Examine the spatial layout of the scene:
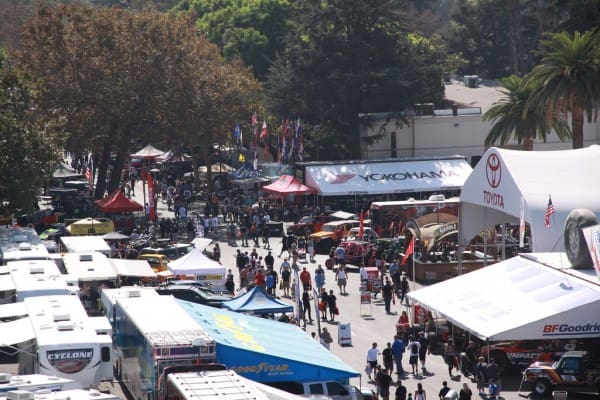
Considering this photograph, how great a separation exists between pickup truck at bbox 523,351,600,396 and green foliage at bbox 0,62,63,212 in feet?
83.6

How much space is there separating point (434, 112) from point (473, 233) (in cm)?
3085

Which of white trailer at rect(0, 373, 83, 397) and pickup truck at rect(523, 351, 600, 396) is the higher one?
white trailer at rect(0, 373, 83, 397)

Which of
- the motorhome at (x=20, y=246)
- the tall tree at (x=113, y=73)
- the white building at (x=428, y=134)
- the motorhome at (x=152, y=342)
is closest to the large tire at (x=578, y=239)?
the motorhome at (x=152, y=342)

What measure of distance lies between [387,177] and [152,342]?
40.0m

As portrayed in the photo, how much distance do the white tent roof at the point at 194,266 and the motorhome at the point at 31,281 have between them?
567 cm

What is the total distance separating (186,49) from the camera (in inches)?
2451

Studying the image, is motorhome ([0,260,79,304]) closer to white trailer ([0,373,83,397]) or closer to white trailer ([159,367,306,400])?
white trailer ([0,373,83,397])

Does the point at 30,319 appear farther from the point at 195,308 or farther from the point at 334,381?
the point at 334,381

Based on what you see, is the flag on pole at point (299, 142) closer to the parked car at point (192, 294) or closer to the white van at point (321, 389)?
the parked car at point (192, 294)

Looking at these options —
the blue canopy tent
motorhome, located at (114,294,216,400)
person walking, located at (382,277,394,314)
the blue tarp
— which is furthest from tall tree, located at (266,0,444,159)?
the blue tarp

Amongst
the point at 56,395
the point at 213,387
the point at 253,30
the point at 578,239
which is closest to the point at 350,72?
the point at 253,30

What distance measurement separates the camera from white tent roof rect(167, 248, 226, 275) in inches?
1564

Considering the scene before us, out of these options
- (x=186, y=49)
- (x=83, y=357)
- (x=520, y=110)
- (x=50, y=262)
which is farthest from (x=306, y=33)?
(x=83, y=357)

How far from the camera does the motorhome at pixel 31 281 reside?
3080 centimetres
